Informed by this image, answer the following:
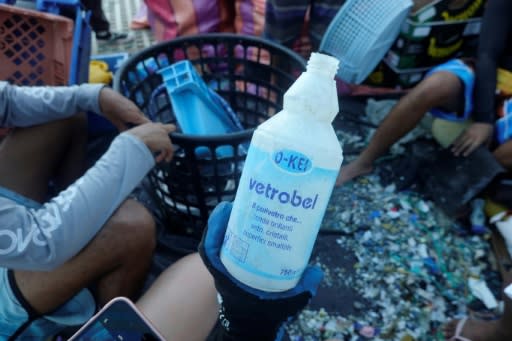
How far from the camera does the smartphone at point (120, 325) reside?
58 cm

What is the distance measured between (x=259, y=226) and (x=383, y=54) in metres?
1.79

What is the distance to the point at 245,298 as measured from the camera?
0.65 meters

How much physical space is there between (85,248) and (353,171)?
1.32 meters

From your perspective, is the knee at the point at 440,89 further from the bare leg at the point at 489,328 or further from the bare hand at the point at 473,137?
the bare leg at the point at 489,328

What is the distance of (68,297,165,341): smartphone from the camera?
583 mm

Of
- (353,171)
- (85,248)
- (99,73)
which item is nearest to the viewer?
(85,248)

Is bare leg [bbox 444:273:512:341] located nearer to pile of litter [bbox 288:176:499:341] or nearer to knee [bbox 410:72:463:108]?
pile of litter [bbox 288:176:499:341]

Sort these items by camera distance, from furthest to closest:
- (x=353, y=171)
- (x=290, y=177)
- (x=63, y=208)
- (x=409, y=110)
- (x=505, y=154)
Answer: (x=353, y=171), (x=409, y=110), (x=505, y=154), (x=63, y=208), (x=290, y=177)

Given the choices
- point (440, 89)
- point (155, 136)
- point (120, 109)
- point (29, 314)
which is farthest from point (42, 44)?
point (440, 89)

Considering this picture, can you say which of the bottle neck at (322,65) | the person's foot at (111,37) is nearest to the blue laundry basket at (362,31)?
the bottle neck at (322,65)

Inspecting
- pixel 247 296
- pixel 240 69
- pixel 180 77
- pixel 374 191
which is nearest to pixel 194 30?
pixel 240 69

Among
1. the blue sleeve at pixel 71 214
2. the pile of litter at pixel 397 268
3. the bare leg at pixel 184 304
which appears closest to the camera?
the blue sleeve at pixel 71 214

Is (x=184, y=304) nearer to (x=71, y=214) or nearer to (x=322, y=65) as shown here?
(x=71, y=214)

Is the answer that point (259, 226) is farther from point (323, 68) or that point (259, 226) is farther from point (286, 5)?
point (286, 5)
